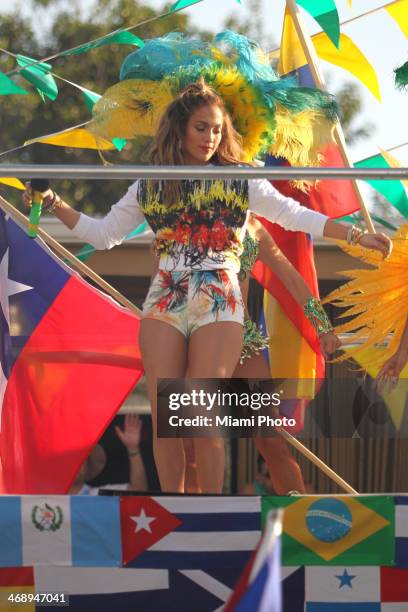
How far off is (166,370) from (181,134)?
716 mm

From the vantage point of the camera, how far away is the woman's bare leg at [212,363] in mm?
3436

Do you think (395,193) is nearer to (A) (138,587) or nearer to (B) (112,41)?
(B) (112,41)

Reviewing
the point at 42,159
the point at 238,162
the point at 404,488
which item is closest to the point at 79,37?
the point at 42,159

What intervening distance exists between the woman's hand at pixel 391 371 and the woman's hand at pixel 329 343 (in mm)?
207

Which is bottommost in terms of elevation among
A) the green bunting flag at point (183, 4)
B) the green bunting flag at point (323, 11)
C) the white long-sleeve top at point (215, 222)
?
the white long-sleeve top at point (215, 222)

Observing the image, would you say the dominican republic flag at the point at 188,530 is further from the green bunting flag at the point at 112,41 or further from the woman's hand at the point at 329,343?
the green bunting flag at the point at 112,41

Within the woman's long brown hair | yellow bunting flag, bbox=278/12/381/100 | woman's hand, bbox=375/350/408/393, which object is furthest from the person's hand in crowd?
woman's hand, bbox=375/350/408/393

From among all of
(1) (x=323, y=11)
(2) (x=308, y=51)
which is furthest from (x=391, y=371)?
(1) (x=323, y=11)

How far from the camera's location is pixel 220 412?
3309mm

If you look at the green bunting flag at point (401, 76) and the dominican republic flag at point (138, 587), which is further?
the green bunting flag at point (401, 76)

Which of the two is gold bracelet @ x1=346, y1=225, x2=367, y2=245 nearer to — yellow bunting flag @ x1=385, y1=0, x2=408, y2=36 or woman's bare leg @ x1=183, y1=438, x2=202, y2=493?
woman's bare leg @ x1=183, y1=438, x2=202, y2=493

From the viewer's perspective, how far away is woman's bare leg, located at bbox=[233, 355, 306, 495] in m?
3.66

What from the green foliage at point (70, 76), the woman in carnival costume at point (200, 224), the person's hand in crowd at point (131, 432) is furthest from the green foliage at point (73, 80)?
the woman in carnival costume at point (200, 224)

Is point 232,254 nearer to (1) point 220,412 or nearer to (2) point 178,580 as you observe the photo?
(1) point 220,412
